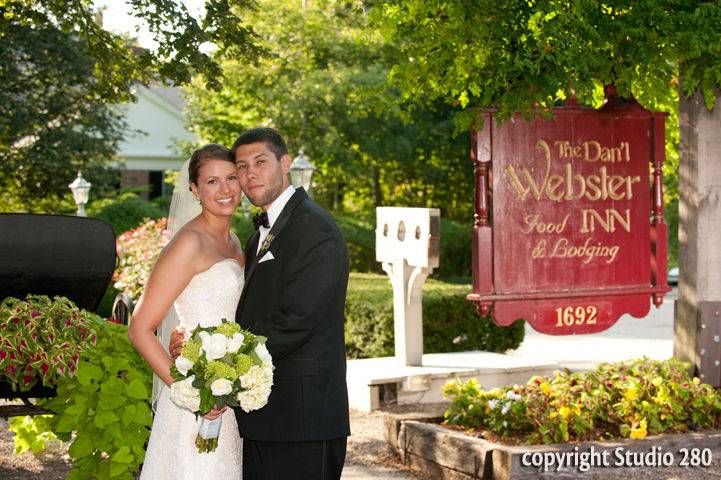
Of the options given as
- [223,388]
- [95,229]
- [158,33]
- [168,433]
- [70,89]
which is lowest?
[168,433]

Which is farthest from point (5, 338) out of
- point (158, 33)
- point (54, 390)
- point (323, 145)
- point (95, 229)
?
point (323, 145)

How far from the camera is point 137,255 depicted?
15398mm

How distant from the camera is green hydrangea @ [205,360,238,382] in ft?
13.3

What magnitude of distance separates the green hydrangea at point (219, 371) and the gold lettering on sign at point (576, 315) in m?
3.86

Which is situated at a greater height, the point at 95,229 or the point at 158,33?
the point at 158,33

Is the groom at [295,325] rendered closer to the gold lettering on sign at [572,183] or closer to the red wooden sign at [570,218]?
the red wooden sign at [570,218]

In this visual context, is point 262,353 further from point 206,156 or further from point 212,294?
point 206,156

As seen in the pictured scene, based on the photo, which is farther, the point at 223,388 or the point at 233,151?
the point at 233,151

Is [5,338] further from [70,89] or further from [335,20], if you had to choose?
[335,20]

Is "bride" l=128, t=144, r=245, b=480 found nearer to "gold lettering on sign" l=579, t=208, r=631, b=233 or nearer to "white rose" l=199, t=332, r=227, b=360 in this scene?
"white rose" l=199, t=332, r=227, b=360

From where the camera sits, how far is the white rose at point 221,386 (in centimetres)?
406

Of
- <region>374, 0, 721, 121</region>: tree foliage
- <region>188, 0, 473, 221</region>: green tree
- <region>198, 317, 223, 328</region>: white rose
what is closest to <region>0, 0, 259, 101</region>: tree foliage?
<region>374, 0, 721, 121</region>: tree foliage

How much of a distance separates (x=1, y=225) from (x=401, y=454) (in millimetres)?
3487

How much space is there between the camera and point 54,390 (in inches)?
221
